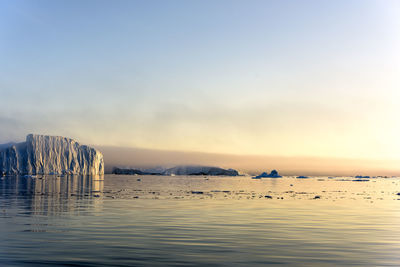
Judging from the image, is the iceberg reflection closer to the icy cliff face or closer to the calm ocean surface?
the calm ocean surface

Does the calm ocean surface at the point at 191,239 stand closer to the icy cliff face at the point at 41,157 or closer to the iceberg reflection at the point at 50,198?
the iceberg reflection at the point at 50,198

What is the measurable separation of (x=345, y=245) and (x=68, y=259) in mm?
10882

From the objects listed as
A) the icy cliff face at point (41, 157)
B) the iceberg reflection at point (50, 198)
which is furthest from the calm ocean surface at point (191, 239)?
the icy cliff face at point (41, 157)

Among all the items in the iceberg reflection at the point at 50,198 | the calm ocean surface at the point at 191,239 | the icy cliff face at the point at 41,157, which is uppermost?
the icy cliff face at the point at 41,157

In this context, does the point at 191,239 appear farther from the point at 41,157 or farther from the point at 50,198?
the point at 41,157

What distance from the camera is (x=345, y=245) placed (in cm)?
1622

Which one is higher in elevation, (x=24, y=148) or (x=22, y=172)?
(x=24, y=148)

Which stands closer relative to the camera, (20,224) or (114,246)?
(114,246)

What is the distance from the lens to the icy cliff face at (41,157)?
175m

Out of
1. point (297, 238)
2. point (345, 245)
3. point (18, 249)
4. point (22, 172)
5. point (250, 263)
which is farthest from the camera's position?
point (22, 172)

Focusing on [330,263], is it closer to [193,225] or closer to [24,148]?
[193,225]

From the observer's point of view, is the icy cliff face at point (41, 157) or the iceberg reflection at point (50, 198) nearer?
the iceberg reflection at point (50, 198)

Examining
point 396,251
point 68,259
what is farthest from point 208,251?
point 396,251

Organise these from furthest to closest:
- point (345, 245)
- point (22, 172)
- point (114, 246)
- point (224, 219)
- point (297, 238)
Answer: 1. point (22, 172)
2. point (224, 219)
3. point (297, 238)
4. point (345, 245)
5. point (114, 246)
